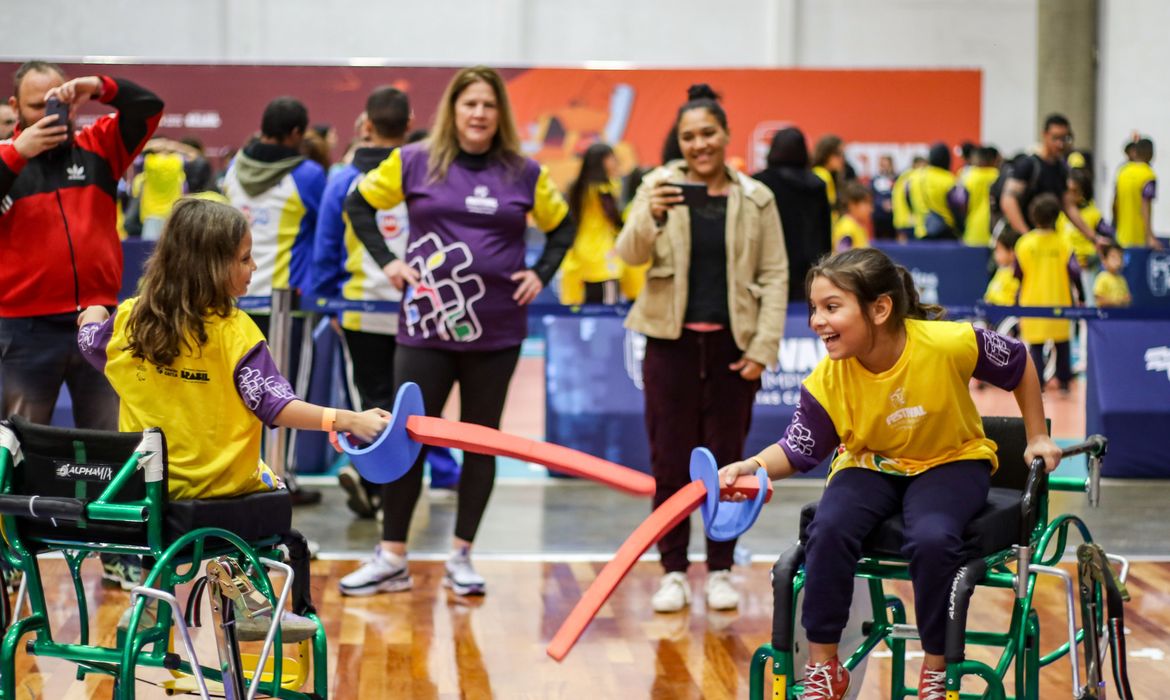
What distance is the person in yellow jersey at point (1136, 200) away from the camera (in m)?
12.9

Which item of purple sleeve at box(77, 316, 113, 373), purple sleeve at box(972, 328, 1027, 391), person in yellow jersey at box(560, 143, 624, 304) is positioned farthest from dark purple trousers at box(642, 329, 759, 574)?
person in yellow jersey at box(560, 143, 624, 304)

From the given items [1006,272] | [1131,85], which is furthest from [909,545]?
[1131,85]

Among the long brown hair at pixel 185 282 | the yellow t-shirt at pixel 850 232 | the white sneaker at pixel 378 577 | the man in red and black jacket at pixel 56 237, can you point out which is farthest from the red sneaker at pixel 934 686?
the yellow t-shirt at pixel 850 232

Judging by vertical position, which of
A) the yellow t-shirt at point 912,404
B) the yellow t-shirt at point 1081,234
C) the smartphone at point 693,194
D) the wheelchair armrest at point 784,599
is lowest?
the wheelchair armrest at point 784,599

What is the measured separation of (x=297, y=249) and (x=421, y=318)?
55.8 inches

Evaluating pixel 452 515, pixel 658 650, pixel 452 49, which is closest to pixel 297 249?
pixel 452 515

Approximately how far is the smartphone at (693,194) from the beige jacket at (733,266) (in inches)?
1.3

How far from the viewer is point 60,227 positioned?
457cm

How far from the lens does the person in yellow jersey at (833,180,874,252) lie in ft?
32.0

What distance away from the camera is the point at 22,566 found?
3.16 meters

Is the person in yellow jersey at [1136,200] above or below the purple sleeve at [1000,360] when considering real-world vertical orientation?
above

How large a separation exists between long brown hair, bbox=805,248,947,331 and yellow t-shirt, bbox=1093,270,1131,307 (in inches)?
325

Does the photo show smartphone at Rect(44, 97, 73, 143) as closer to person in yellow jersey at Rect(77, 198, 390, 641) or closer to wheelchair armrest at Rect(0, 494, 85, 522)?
person in yellow jersey at Rect(77, 198, 390, 641)

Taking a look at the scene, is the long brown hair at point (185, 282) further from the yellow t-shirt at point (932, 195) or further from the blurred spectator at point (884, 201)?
the blurred spectator at point (884, 201)
